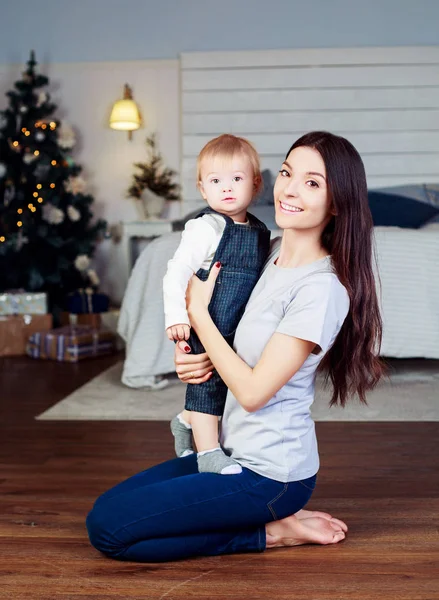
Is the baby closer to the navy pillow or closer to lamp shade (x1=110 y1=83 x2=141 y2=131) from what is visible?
the navy pillow

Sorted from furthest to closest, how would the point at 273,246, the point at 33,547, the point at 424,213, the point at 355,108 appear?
the point at 355,108
the point at 424,213
the point at 273,246
the point at 33,547

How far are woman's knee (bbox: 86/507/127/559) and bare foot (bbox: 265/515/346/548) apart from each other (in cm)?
34

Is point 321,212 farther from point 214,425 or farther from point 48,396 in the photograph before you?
point 48,396

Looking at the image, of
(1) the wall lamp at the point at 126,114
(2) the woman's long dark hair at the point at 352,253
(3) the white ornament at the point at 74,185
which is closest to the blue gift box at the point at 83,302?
(3) the white ornament at the point at 74,185

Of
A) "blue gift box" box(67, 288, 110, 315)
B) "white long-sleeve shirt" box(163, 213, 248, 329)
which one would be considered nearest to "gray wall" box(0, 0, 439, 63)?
"blue gift box" box(67, 288, 110, 315)

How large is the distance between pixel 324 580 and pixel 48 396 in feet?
7.32

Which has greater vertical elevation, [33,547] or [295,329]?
[295,329]

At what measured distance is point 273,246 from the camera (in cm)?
199

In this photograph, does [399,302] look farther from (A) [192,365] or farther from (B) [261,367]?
(B) [261,367]

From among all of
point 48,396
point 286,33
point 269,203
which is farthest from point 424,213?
point 48,396

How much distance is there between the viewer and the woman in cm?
167

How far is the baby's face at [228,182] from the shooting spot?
1887 millimetres

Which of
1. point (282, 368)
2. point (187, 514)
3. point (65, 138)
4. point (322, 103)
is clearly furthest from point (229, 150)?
point (322, 103)

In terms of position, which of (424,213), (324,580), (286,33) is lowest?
(324,580)
